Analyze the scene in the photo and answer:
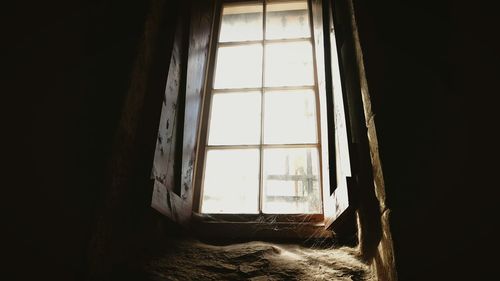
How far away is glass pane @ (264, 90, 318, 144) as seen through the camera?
172cm

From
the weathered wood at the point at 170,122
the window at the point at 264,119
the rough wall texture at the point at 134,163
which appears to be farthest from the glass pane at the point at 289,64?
the rough wall texture at the point at 134,163

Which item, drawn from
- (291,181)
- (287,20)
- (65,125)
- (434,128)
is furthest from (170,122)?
(287,20)

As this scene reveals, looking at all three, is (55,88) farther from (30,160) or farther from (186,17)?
(186,17)

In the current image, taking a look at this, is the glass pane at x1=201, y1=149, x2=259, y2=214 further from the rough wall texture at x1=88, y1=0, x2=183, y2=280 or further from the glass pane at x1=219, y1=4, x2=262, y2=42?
the glass pane at x1=219, y1=4, x2=262, y2=42

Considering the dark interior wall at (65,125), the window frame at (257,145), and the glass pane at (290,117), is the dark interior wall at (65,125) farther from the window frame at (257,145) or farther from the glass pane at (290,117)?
the glass pane at (290,117)

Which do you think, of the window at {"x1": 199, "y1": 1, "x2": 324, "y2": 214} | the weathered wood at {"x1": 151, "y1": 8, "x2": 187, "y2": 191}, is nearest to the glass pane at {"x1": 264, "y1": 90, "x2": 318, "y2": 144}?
the window at {"x1": 199, "y1": 1, "x2": 324, "y2": 214}

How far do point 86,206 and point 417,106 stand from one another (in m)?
1.13

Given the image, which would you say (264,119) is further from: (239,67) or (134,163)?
(134,163)

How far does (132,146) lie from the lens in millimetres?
1231

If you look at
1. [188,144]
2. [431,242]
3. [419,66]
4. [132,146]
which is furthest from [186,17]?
[431,242]

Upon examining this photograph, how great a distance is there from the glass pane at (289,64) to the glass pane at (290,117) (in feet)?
0.27

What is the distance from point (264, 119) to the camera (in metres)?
1.79

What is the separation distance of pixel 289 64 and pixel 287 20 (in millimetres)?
409

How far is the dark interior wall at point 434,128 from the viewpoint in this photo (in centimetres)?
84
